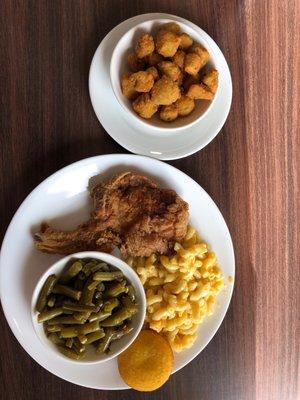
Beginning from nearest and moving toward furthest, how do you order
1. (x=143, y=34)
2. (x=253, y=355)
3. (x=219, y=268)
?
(x=143, y=34) < (x=219, y=268) < (x=253, y=355)

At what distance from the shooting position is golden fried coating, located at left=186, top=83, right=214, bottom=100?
125 cm

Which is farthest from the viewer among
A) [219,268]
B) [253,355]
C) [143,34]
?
[253,355]

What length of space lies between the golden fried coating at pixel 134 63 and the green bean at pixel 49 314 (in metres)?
0.65

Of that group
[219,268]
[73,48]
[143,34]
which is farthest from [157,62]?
[219,268]

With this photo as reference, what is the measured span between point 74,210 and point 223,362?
65 cm

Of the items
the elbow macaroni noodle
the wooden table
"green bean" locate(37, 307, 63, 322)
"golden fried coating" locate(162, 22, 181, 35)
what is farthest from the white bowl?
"green bean" locate(37, 307, 63, 322)

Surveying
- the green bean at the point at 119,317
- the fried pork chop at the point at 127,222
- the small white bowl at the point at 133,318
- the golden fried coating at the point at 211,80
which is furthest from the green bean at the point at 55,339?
the golden fried coating at the point at 211,80

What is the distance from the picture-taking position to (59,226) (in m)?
1.33

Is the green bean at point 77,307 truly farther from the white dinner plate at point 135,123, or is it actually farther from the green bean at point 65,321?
the white dinner plate at point 135,123

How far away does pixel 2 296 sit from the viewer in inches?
50.8

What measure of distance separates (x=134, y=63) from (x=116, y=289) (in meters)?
0.59

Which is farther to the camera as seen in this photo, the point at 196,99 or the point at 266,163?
the point at 266,163

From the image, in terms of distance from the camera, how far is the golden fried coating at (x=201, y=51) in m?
1.26

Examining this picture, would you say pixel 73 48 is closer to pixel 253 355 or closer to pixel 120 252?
pixel 120 252
